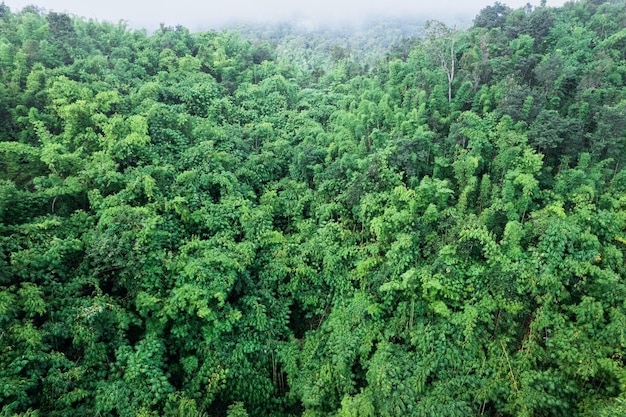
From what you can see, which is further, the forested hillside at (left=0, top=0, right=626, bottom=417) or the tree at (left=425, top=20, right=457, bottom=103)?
the tree at (left=425, top=20, right=457, bottom=103)

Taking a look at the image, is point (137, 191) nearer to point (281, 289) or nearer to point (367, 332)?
point (281, 289)

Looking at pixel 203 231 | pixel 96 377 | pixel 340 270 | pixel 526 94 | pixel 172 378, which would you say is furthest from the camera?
pixel 526 94

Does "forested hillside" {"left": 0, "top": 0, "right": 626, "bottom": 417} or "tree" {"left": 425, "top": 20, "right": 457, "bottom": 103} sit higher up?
"tree" {"left": 425, "top": 20, "right": 457, "bottom": 103}

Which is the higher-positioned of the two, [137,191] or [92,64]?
[92,64]

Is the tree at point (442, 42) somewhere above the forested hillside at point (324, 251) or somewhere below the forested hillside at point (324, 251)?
above

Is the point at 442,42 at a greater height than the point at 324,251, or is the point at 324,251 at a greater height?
the point at 442,42

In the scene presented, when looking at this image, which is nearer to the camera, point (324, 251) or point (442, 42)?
point (324, 251)

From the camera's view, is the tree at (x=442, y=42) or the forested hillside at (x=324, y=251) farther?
the tree at (x=442, y=42)

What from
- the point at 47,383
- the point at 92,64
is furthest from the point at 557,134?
the point at 92,64
